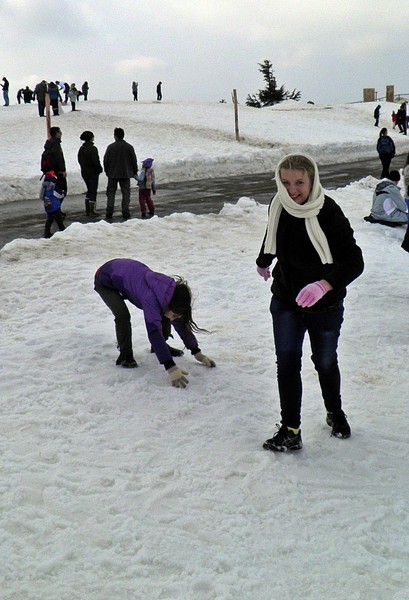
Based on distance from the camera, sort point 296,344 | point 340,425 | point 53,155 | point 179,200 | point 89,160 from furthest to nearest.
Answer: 1. point 179,200
2. point 89,160
3. point 53,155
4. point 340,425
5. point 296,344

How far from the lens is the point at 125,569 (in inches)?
119

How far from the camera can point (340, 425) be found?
14.2 ft

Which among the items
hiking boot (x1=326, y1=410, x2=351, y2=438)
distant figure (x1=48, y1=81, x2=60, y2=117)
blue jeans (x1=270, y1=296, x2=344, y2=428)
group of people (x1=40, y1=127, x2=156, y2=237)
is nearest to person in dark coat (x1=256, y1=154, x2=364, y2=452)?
blue jeans (x1=270, y1=296, x2=344, y2=428)

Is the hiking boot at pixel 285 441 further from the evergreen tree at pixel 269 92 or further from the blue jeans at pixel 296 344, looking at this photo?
the evergreen tree at pixel 269 92

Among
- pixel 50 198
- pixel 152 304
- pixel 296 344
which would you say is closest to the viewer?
pixel 296 344

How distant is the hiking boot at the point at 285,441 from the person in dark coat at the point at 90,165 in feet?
33.2

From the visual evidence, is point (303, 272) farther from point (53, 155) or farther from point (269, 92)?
point (269, 92)

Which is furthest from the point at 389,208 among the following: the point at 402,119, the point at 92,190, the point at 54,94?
the point at 402,119

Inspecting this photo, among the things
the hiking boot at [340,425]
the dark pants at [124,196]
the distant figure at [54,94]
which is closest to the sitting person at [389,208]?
the dark pants at [124,196]

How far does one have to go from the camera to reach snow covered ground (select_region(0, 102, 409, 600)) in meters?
3.02

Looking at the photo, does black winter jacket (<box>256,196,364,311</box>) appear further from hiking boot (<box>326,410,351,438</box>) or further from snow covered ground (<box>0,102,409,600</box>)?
snow covered ground (<box>0,102,409,600</box>)

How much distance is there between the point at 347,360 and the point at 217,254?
4.16 metres

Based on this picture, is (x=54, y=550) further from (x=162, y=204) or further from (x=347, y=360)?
(x=162, y=204)

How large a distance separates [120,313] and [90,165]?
29.0 ft
